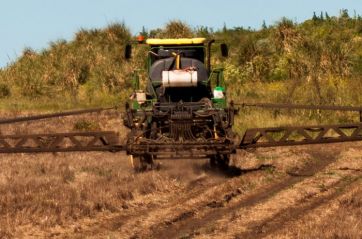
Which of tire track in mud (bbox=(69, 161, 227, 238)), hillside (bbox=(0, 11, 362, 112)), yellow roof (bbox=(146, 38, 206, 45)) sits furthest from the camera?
hillside (bbox=(0, 11, 362, 112))

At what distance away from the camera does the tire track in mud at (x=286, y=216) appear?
678 centimetres

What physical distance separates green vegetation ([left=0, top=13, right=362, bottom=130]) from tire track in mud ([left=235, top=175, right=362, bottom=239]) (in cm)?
1047

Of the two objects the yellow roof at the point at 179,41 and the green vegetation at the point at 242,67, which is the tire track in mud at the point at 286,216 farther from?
the green vegetation at the point at 242,67

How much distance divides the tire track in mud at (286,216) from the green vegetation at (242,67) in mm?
10469

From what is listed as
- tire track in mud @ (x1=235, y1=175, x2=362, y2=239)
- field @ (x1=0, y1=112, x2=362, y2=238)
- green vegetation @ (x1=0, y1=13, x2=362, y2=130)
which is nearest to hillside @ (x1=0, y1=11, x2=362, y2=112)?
green vegetation @ (x1=0, y1=13, x2=362, y2=130)

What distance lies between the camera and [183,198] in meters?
9.02

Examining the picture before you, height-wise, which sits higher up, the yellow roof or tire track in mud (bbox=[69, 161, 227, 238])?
the yellow roof

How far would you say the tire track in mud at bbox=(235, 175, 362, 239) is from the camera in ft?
22.2

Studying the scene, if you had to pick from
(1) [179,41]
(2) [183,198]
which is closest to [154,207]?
(2) [183,198]

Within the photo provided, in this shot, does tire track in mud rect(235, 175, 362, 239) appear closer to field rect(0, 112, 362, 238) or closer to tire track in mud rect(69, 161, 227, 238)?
field rect(0, 112, 362, 238)

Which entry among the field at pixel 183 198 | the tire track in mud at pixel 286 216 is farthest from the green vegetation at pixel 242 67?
the tire track in mud at pixel 286 216

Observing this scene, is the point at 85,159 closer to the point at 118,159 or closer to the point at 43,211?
the point at 118,159

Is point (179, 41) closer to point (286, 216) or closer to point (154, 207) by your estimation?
point (154, 207)

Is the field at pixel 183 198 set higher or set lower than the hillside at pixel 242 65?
lower
